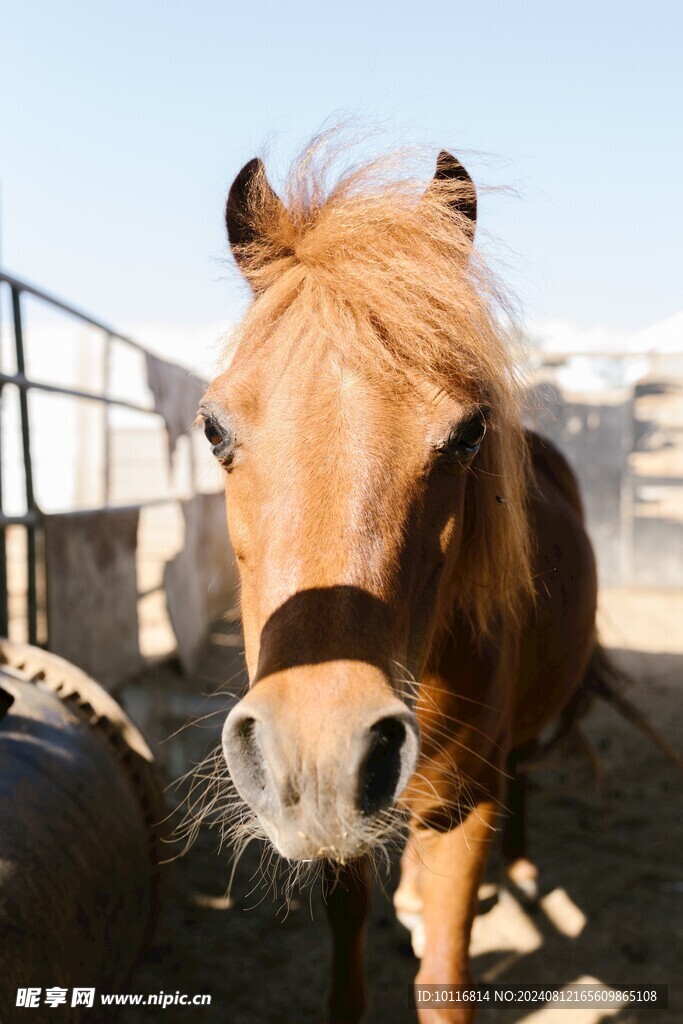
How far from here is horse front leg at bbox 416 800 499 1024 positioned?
1936mm

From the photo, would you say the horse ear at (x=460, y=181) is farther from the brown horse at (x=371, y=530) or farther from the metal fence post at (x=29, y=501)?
the metal fence post at (x=29, y=501)

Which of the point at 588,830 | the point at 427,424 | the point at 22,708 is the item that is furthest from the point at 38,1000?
the point at 588,830

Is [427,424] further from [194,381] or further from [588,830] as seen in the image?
[194,381]

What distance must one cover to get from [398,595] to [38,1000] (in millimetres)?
1122

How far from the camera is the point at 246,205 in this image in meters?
1.91

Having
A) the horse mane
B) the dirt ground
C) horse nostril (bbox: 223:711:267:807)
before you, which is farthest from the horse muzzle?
the dirt ground

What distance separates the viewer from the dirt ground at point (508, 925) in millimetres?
2529

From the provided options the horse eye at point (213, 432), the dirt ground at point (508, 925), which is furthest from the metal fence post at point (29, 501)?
the horse eye at point (213, 432)

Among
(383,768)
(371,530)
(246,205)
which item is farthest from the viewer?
(246,205)

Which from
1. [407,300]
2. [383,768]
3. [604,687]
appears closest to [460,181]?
[407,300]

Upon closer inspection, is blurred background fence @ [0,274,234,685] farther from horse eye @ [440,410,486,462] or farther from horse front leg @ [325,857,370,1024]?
horse front leg @ [325,857,370,1024]

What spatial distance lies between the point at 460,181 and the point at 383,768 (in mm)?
1456

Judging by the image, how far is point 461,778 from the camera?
197cm

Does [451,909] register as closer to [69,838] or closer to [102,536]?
[69,838]
